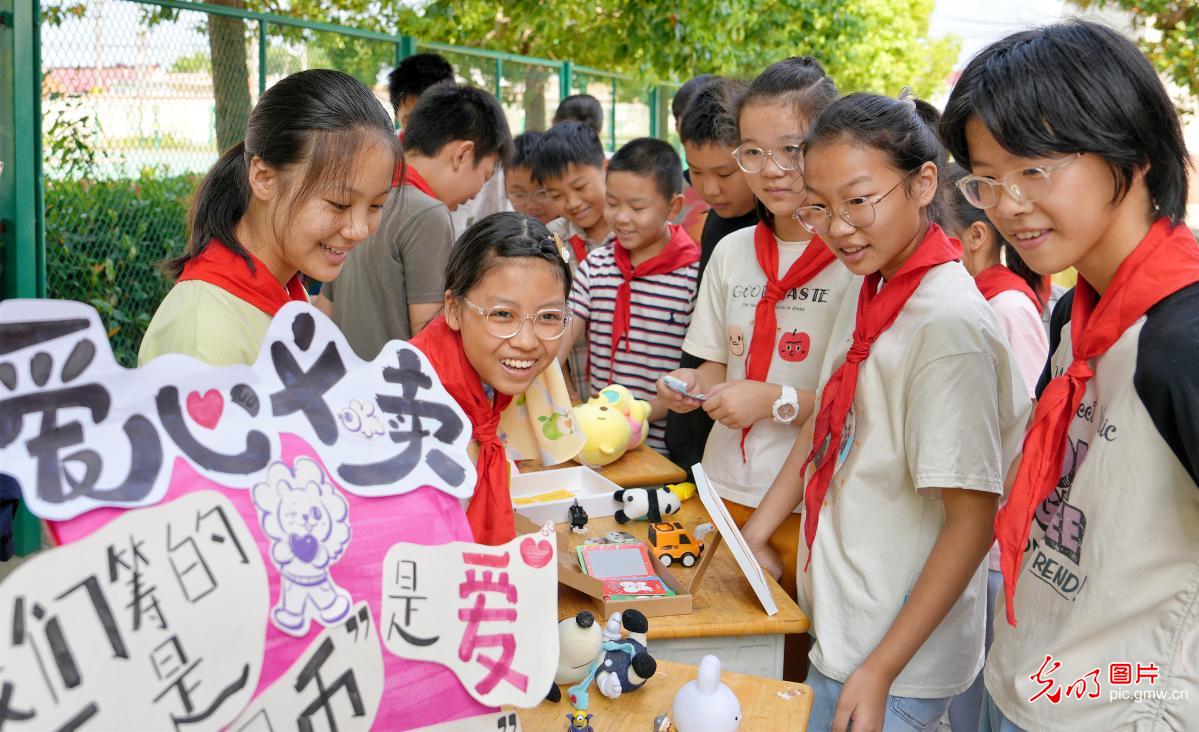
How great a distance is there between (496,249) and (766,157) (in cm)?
86

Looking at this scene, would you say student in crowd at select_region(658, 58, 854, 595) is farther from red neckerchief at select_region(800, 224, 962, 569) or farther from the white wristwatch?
red neckerchief at select_region(800, 224, 962, 569)

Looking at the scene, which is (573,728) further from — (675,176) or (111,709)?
(675,176)

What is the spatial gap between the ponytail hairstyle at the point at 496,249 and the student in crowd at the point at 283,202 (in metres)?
0.20

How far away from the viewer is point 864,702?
5.52 feet

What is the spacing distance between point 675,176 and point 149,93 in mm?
2293

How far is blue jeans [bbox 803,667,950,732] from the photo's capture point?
178 cm

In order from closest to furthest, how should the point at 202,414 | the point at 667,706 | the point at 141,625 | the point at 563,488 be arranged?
the point at 141,625 → the point at 202,414 → the point at 667,706 → the point at 563,488

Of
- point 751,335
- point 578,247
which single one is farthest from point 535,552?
point 578,247

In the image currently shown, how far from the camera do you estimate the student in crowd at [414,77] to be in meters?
4.37

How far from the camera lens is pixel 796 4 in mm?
9461

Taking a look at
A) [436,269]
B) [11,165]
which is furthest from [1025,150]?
[11,165]

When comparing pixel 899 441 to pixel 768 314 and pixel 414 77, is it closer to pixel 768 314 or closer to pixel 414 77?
pixel 768 314

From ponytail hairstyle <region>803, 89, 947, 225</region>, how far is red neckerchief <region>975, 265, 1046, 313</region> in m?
1.05

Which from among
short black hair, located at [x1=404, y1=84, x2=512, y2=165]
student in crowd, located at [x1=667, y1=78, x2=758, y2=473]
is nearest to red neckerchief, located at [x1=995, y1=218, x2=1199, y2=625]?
student in crowd, located at [x1=667, y1=78, x2=758, y2=473]
